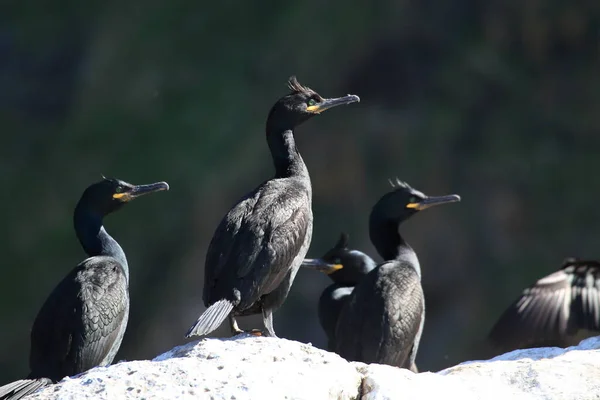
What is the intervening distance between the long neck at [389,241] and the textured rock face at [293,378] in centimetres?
199

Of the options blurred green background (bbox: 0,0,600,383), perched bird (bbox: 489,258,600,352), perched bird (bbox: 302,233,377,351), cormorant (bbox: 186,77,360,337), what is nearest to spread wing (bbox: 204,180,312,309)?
cormorant (bbox: 186,77,360,337)

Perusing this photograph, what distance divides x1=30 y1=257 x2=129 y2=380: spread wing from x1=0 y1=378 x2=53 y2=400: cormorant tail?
0.25m

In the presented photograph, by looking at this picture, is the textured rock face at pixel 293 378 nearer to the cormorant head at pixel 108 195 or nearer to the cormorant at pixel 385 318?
the cormorant at pixel 385 318

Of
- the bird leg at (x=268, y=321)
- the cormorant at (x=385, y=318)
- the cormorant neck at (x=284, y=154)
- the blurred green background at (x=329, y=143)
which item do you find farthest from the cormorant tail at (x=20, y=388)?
the blurred green background at (x=329, y=143)

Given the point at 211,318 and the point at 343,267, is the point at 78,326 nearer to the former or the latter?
the point at 211,318

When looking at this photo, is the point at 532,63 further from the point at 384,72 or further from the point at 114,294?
the point at 114,294

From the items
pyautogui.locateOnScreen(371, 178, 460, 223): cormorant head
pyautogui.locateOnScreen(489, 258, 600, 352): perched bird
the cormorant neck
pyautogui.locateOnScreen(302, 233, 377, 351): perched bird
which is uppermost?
the cormorant neck

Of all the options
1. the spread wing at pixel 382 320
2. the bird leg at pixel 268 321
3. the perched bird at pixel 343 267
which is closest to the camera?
the bird leg at pixel 268 321

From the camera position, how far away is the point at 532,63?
45.2ft

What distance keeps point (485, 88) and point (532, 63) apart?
2.29ft

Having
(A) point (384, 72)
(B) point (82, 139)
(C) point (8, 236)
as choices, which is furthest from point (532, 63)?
(C) point (8, 236)

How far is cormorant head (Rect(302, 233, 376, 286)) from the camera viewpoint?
8203 millimetres

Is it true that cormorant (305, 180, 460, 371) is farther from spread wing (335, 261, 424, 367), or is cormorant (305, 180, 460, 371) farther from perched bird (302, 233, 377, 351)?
perched bird (302, 233, 377, 351)

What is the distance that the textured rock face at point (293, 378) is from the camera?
4.84 metres
